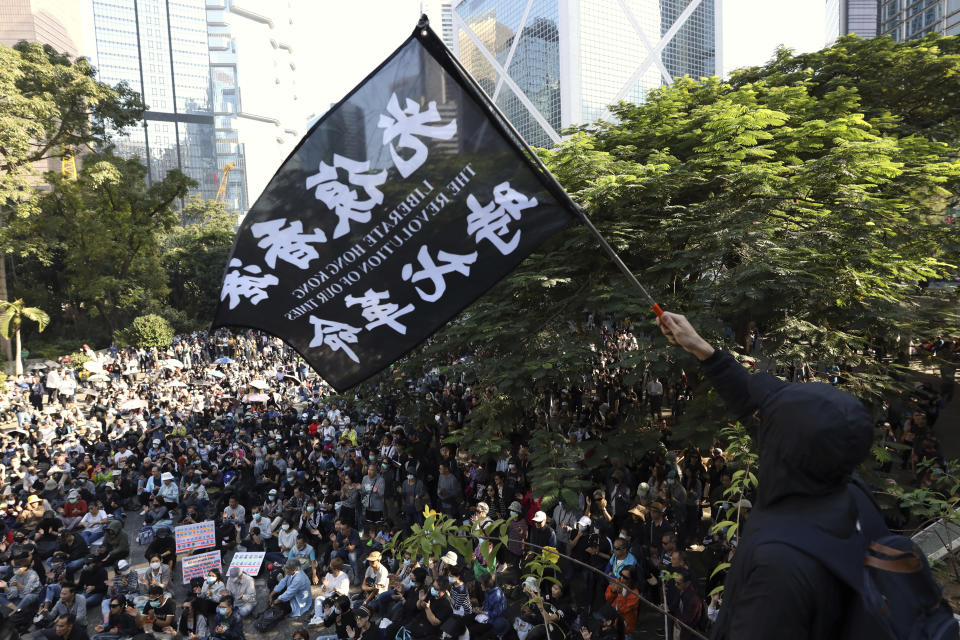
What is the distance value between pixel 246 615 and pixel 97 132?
102 ft

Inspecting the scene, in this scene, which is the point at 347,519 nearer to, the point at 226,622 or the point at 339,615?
the point at 226,622

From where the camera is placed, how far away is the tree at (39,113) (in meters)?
24.7

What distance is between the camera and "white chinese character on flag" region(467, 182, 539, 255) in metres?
3.23

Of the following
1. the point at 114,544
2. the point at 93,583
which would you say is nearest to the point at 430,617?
the point at 93,583

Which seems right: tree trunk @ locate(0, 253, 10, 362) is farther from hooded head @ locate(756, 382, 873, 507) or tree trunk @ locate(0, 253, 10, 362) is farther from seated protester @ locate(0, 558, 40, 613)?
hooded head @ locate(756, 382, 873, 507)

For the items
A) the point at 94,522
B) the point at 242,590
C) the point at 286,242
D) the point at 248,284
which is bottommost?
the point at 242,590

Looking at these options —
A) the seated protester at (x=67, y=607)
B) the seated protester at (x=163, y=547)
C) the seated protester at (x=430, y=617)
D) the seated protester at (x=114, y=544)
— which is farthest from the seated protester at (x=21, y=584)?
the seated protester at (x=430, y=617)

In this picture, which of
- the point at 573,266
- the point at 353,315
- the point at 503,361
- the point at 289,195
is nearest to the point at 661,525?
the point at 503,361

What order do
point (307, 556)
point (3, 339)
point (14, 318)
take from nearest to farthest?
1. point (307, 556)
2. point (14, 318)
3. point (3, 339)

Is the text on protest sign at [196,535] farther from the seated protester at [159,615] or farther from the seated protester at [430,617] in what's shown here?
Answer: the seated protester at [430,617]

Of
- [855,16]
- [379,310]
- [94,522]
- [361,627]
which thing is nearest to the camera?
[379,310]

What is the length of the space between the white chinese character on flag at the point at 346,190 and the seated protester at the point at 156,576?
7.89 metres

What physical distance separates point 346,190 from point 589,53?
7219cm

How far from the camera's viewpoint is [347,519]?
1041 centimetres
